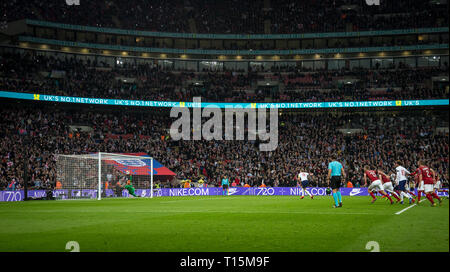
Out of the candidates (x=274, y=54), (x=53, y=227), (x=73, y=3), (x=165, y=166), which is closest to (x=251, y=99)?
(x=274, y=54)

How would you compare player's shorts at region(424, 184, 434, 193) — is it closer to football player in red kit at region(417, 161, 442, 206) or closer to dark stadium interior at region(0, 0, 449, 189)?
football player in red kit at region(417, 161, 442, 206)

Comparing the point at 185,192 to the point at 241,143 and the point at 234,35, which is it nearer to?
the point at 241,143

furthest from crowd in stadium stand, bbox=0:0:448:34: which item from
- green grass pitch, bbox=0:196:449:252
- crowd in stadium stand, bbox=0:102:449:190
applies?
green grass pitch, bbox=0:196:449:252

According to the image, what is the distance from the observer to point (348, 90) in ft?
193

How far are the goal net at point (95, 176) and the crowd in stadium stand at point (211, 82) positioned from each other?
1459cm

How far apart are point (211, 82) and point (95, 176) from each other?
1160 inches

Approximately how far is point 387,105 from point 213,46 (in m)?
26.7

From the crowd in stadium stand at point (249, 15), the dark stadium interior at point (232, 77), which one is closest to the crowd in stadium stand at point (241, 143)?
the dark stadium interior at point (232, 77)

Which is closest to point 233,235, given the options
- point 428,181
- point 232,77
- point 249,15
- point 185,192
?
point 428,181

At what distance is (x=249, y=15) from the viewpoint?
228 ft

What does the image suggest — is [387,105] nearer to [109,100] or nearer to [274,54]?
[274,54]

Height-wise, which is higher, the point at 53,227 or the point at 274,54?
the point at 274,54
